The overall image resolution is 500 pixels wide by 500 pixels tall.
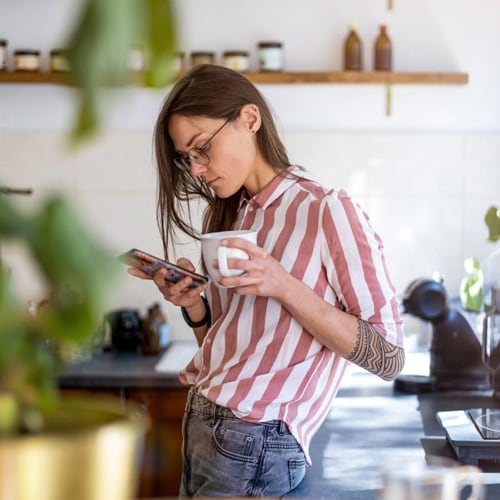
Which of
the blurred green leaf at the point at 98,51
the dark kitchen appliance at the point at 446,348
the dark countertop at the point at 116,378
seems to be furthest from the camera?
the dark countertop at the point at 116,378

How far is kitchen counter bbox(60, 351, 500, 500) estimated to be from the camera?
170 centimetres

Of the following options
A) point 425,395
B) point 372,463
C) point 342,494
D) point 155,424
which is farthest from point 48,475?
point 155,424

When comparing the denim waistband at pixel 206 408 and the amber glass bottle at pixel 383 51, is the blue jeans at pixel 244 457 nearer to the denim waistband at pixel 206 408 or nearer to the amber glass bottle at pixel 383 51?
the denim waistband at pixel 206 408

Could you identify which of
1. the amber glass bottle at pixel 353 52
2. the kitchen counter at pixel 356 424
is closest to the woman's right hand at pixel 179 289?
the kitchen counter at pixel 356 424

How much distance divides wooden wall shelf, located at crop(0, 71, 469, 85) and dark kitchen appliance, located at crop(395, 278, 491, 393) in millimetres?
879

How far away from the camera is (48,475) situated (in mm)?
513

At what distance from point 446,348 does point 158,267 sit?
1321 millimetres

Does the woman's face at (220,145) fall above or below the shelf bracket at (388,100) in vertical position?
below

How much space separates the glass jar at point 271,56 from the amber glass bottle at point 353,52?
0.78ft

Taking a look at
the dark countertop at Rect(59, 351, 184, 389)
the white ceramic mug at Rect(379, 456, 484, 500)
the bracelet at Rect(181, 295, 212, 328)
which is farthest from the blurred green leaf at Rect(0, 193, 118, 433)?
the dark countertop at Rect(59, 351, 184, 389)

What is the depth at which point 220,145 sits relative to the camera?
1.70m

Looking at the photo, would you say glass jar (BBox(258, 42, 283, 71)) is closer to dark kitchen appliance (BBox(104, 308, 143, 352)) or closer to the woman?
dark kitchen appliance (BBox(104, 308, 143, 352))

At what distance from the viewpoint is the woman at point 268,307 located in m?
1.61

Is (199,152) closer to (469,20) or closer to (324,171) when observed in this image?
(324,171)
